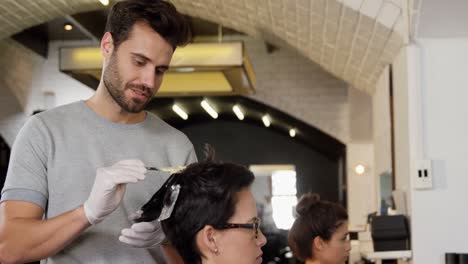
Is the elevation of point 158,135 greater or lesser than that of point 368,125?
lesser

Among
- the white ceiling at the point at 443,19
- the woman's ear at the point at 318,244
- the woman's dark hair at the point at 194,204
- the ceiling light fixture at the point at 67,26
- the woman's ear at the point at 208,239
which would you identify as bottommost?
the woman's ear at the point at 318,244

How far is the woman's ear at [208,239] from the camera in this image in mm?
1642

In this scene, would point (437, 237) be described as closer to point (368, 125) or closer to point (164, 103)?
point (368, 125)

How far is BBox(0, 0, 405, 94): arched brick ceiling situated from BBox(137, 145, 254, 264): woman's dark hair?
2.54 meters

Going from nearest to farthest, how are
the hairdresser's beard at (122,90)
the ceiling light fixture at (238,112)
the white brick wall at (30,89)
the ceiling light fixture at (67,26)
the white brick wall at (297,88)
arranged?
the hairdresser's beard at (122,90) < the ceiling light fixture at (67,26) < the white brick wall at (30,89) < the white brick wall at (297,88) < the ceiling light fixture at (238,112)

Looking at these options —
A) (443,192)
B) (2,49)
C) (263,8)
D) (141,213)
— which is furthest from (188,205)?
(2,49)

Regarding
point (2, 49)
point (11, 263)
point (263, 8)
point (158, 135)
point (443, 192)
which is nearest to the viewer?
point (11, 263)

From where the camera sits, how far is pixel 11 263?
1.61 meters

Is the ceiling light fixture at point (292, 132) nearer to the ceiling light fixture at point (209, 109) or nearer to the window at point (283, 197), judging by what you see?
the window at point (283, 197)

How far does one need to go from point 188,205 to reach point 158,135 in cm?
30

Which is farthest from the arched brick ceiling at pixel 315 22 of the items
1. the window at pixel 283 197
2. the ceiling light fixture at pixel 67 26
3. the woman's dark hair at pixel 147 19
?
the window at pixel 283 197

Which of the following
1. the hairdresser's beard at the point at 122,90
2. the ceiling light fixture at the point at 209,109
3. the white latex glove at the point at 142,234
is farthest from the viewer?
the ceiling light fixture at the point at 209,109

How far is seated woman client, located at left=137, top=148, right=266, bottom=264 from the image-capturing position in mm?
1626

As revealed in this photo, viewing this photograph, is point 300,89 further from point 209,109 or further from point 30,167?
point 30,167
